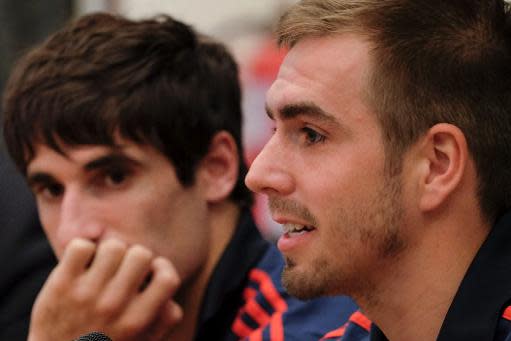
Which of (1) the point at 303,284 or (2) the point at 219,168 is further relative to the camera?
(2) the point at 219,168

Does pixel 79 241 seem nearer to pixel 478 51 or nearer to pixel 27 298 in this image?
pixel 27 298

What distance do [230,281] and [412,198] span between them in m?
1.08

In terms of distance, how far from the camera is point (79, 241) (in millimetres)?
2967

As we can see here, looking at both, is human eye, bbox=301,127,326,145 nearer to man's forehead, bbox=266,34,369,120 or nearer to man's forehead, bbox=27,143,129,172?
man's forehead, bbox=266,34,369,120

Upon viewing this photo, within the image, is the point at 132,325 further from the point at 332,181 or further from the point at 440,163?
the point at 440,163

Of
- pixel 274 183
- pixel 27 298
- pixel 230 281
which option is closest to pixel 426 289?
pixel 274 183

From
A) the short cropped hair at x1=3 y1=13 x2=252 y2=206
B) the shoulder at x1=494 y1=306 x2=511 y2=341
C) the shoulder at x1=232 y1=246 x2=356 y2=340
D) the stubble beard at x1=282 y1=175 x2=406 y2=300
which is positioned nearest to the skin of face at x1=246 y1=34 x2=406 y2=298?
the stubble beard at x1=282 y1=175 x2=406 y2=300

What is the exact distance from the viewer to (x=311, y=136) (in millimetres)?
2295

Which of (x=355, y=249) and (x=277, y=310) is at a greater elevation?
(x=355, y=249)

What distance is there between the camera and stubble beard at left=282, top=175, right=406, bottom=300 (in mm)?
2207

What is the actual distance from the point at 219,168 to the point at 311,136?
3.44 feet

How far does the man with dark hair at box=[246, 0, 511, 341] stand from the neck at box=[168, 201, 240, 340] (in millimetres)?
957

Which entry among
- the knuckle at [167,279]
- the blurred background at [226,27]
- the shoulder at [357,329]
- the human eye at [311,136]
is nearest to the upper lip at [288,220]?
the human eye at [311,136]

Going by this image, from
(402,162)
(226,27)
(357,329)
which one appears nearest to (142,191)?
(357,329)
